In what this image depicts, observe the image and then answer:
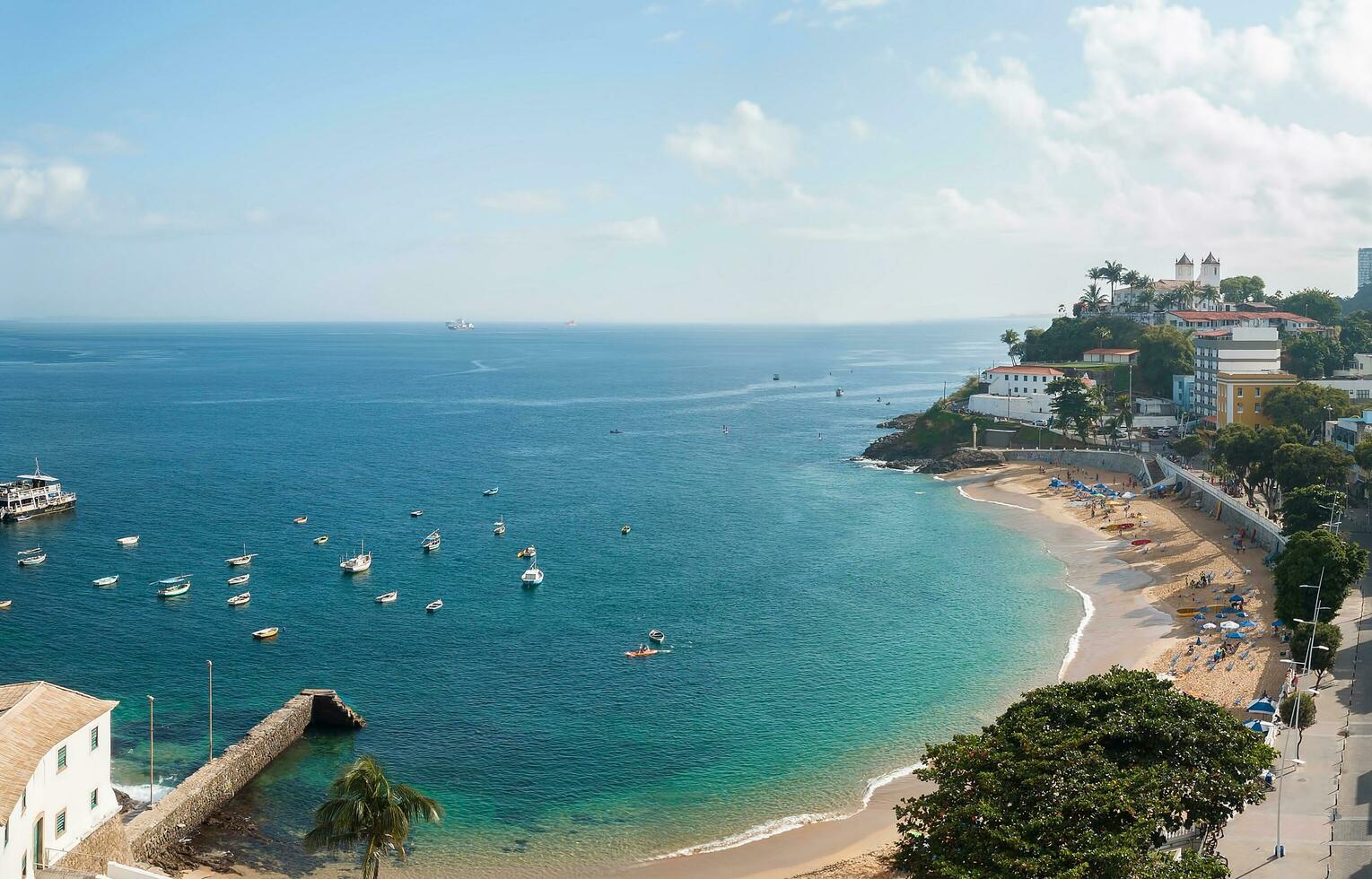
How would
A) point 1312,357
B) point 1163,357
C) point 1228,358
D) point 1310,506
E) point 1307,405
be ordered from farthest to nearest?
point 1163,357
point 1312,357
point 1228,358
point 1307,405
point 1310,506

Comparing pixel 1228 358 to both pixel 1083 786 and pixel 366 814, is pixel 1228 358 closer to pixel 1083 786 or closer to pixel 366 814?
pixel 1083 786

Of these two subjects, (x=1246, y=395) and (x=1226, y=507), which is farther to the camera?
(x=1246, y=395)

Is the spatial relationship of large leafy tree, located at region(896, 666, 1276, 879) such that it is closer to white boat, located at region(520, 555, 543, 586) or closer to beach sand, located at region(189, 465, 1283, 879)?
beach sand, located at region(189, 465, 1283, 879)

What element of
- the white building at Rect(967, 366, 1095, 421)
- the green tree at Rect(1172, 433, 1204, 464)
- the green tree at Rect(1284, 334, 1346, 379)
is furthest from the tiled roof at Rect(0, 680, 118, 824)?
the green tree at Rect(1284, 334, 1346, 379)

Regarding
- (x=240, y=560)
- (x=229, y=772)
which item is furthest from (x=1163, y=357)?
(x=229, y=772)

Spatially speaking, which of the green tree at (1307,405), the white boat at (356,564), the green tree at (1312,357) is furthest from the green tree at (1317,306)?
the white boat at (356,564)

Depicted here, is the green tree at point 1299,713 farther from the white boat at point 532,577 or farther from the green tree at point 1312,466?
the white boat at point 532,577

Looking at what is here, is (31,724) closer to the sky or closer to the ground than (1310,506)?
closer to the ground
